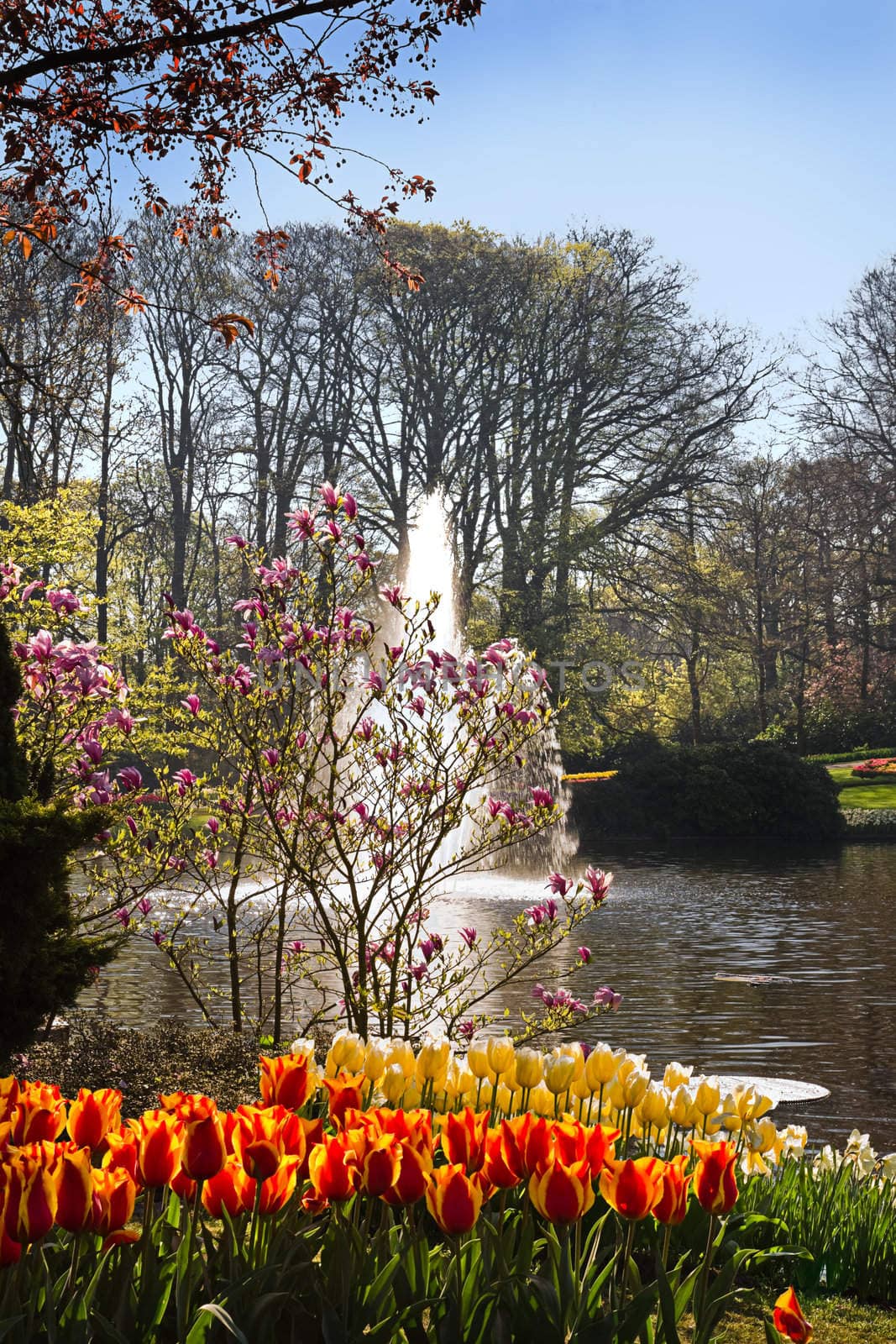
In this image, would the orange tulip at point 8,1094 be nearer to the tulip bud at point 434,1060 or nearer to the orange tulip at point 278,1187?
the orange tulip at point 278,1187

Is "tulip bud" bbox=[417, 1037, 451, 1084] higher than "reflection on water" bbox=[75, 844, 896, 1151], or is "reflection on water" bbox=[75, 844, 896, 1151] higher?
"tulip bud" bbox=[417, 1037, 451, 1084]

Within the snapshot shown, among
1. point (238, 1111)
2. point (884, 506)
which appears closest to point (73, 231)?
point (884, 506)

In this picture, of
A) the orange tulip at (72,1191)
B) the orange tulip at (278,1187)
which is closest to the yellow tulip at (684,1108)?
the orange tulip at (278,1187)

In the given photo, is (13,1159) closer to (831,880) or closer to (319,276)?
(831,880)

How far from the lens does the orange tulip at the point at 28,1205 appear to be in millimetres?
1658

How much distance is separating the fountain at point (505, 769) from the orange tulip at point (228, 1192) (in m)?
4.00

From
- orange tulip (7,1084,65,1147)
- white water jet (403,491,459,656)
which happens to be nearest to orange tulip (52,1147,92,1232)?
orange tulip (7,1084,65,1147)

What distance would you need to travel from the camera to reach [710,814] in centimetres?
Answer: 2295

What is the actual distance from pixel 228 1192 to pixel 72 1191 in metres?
0.25

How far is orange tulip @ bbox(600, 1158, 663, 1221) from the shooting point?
5.82 feet

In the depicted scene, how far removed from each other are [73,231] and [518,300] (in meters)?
10.1

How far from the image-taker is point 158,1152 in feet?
6.08

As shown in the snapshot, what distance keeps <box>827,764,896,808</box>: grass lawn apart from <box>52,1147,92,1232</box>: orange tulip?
24.4 metres

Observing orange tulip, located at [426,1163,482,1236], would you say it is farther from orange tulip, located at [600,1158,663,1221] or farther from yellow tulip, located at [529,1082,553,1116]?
yellow tulip, located at [529,1082,553,1116]
